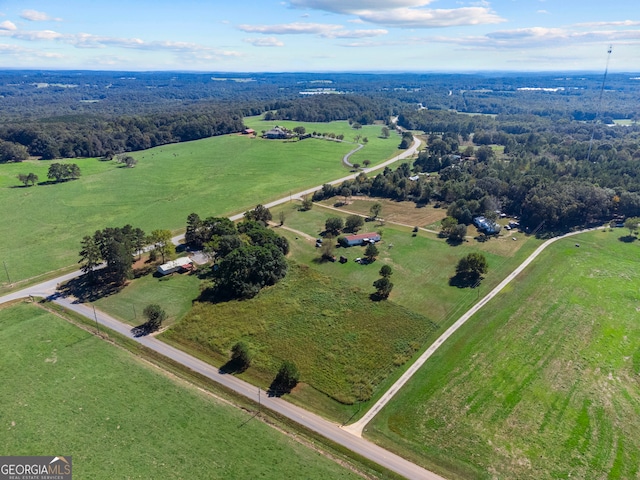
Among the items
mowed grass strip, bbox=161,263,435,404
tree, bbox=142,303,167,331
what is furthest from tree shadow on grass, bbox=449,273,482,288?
tree, bbox=142,303,167,331

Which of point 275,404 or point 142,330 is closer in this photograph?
point 275,404

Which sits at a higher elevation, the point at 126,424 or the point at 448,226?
the point at 448,226

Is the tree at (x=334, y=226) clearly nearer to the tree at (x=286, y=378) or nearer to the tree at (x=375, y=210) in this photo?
the tree at (x=375, y=210)

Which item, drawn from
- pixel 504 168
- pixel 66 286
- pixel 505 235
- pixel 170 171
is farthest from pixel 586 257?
pixel 170 171

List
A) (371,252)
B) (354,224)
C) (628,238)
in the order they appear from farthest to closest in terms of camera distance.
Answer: (354,224) < (628,238) < (371,252)

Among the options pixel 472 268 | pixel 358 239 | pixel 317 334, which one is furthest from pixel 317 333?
pixel 358 239

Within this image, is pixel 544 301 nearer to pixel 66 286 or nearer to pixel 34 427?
pixel 34 427

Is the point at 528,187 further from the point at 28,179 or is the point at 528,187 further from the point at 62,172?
the point at 28,179
